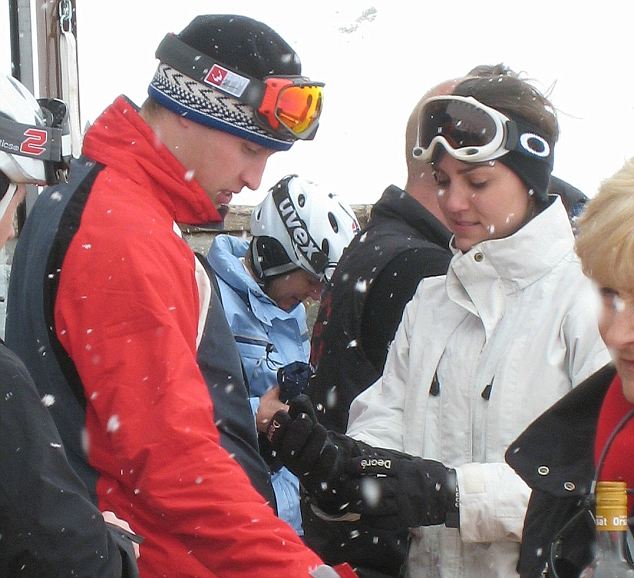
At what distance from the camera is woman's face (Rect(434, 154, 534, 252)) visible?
3.21 meters

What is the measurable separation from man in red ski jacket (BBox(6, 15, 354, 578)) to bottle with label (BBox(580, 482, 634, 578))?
26.8 inches

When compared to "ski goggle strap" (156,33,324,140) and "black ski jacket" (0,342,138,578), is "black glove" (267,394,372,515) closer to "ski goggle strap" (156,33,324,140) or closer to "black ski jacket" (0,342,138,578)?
"ski goggle strap" (156,33,324,140)

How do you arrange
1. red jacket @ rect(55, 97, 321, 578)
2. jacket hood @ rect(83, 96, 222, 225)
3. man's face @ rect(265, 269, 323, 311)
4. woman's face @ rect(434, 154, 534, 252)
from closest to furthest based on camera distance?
red jacket @ rect(55, 97, 321, 578), jacket hood @ rect(83, 96, 222, 225), woman's face @ rect(434, 154, 534, 252), man's face @ rect(265, 269, 323, 311)

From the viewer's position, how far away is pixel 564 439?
92.9 inches

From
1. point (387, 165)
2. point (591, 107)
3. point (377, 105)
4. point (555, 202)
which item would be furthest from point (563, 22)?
point (555, 202)

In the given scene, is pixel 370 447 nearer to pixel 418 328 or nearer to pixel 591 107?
pixel 418 328

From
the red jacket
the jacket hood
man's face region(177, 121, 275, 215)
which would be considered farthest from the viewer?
man's face region(177, 121, 275, 215)

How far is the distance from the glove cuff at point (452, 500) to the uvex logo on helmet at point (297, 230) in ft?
6.98

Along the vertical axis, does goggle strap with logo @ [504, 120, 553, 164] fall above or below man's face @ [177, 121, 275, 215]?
above

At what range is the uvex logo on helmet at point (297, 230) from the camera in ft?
16.2

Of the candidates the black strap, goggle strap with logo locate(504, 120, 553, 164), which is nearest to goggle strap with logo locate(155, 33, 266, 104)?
the black strap

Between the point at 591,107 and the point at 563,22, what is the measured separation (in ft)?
13.2

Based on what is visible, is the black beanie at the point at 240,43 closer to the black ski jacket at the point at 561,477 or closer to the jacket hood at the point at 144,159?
the jacket hood at the point at 144,159

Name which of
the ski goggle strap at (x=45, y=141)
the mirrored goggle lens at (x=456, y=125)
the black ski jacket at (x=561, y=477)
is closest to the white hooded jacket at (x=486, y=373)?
the mirrored goggle lens at (x=456, y=125)
